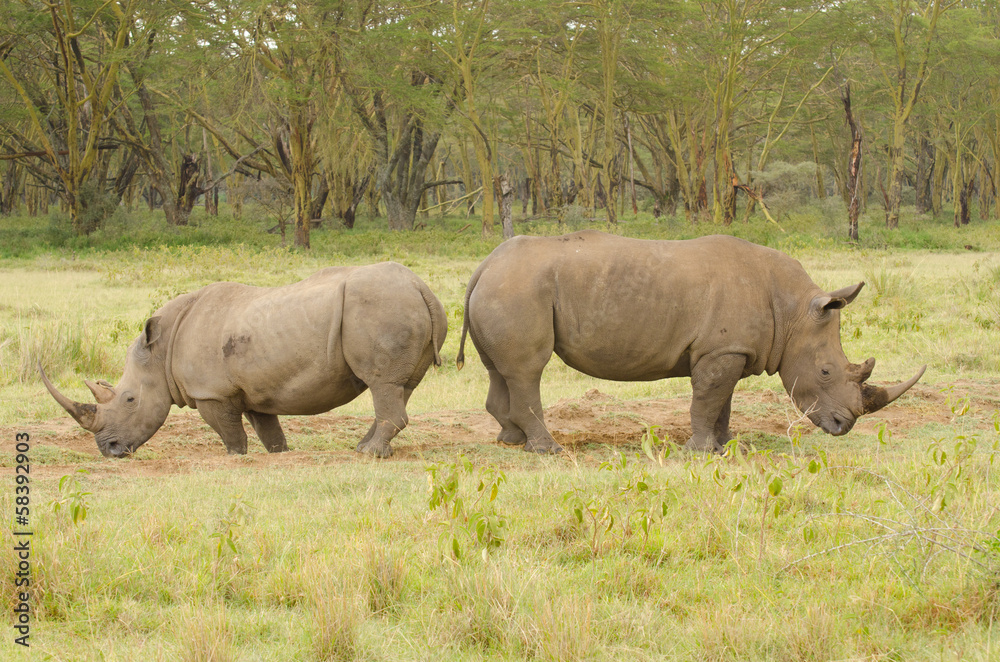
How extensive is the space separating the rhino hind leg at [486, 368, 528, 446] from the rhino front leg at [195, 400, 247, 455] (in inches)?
69.0

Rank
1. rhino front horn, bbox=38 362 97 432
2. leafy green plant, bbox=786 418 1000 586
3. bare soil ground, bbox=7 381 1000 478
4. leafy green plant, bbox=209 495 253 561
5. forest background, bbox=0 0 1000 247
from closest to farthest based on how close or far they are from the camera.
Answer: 1. leafy green plant, bbox=786 418 1000 586
2. leafy green plant, bbox=209 495 253 561
3. bare soil ground, bbox=7 381 1000 478
4. rhino front horn, bbox=38 362 97 432
5. forest background, bbox=0 0 1000 247

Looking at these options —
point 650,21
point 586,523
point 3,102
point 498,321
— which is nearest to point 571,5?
point 650,21

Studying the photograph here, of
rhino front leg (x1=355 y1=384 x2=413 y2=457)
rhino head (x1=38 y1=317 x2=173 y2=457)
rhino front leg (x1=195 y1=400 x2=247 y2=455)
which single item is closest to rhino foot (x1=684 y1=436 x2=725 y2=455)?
rhino front leg (x1=355 y1=384 x2=413 y2=457)

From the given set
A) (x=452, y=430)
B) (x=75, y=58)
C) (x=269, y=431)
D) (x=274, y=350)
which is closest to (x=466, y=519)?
(x=274, y=350)

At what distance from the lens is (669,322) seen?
23.1 ft

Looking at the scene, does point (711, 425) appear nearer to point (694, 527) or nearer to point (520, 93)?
point (694, 527)

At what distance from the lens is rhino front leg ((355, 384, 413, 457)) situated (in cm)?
667

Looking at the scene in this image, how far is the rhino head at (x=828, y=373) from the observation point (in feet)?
22.6

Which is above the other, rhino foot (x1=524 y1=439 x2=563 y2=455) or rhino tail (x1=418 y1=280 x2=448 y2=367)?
rhino tail (x1=418 y1=280 x2=448 y2=367)

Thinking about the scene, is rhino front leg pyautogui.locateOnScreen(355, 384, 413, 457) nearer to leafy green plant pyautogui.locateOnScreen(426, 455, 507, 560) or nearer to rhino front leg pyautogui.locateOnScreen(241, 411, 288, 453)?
rhino front leg pyautogui.locateOnScreen(241, 411, 288, 453)

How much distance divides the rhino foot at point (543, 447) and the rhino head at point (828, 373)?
66.2 inches

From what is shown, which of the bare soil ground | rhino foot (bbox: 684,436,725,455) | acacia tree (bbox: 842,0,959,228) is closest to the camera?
the bare soil ground

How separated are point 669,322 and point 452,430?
6.66 ft

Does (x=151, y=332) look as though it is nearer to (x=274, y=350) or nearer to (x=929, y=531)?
(x=274, y=350)
